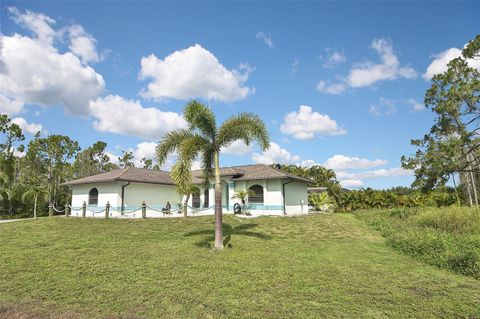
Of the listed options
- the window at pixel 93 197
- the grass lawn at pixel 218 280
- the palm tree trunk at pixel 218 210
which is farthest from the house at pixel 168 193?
the palm tree trunk at pixel 218 210

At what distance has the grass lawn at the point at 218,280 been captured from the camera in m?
5.49

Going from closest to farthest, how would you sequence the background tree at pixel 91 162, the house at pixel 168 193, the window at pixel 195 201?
the house at pixel 168 193 < the window at pixel 195 201 < the background tree at pixel 91 162

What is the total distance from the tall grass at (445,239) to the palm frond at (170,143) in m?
9.33

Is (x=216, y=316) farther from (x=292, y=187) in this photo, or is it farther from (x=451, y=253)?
(x=292, y=187)

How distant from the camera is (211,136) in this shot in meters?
11.9

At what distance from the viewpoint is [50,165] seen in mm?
35031

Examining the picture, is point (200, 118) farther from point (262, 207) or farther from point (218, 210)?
point (262, 207)

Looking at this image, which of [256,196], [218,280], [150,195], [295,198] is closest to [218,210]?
[218,280]

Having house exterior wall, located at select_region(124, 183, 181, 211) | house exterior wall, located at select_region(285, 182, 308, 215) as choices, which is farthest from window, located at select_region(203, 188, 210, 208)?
house exterior wall, located at select_region(285, 182, 308, 215)

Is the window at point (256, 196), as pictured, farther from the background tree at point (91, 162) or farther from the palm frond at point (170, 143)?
the background tree at point (91, 162)

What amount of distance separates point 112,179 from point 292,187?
14259mm

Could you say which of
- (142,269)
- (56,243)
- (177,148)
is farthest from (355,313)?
(56,243)

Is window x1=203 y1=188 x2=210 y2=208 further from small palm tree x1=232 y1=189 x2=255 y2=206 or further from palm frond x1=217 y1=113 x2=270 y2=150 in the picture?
palm frond x1=217 y1=113 x2=270 y2=150

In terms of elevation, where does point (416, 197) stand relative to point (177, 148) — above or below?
below
